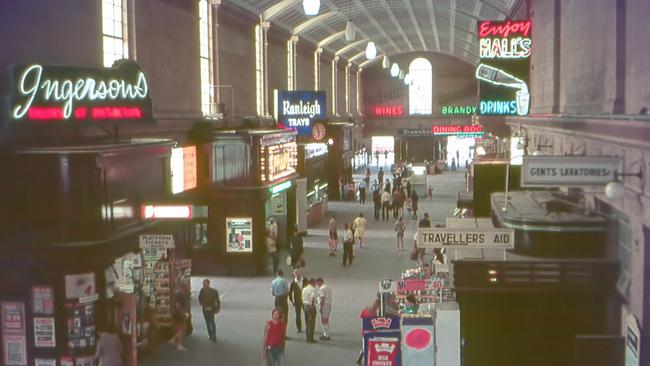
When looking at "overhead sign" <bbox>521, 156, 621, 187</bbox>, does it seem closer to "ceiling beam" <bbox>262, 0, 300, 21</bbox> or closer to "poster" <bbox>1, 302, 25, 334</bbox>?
"poster" <bbox>1, 302, 25, 334</bbox>

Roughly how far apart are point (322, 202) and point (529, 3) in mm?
16209

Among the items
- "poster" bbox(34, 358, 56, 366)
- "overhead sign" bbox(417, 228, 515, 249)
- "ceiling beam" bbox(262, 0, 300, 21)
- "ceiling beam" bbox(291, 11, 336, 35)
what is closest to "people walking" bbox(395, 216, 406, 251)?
"ceiling beam" bbox(262, 0, 300, 21)

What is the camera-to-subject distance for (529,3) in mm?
24344

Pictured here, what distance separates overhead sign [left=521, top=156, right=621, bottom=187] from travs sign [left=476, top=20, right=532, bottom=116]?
10347mm

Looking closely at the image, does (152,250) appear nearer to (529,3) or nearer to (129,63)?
(129,63)

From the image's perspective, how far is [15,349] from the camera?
13.7 meters

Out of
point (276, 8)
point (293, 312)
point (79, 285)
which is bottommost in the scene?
point (293, 312)

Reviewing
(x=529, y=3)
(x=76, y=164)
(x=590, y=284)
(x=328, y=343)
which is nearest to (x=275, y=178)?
(x=529, y=3)

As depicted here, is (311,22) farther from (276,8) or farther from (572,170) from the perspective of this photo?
(572,170)

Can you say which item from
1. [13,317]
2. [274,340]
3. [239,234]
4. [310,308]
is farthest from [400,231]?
[13,317]

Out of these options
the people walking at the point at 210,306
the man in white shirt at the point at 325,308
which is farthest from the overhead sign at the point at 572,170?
the people walking at the point at 210,306

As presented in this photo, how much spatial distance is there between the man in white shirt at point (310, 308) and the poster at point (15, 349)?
5.25 metres

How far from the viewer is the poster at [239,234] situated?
24578mm

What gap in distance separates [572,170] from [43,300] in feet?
26.6
